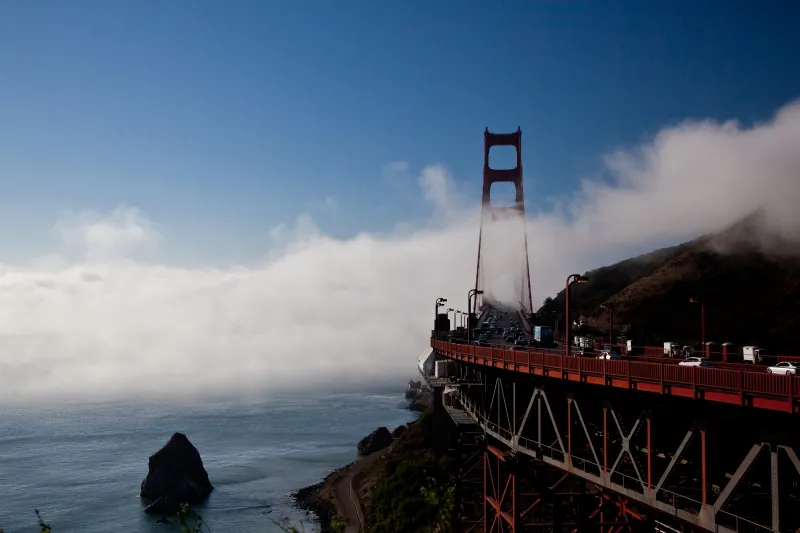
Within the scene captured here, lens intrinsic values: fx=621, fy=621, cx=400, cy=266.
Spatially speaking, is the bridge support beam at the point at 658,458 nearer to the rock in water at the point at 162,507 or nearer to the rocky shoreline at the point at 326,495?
the rocky shoreline at the point at 326,495

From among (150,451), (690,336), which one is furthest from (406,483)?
(150,451)

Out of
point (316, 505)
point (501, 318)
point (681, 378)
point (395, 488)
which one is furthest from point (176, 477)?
point (681, 378)

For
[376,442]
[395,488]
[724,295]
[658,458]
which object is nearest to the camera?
[658,458]

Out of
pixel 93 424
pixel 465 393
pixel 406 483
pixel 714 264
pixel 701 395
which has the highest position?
pixel 714 264

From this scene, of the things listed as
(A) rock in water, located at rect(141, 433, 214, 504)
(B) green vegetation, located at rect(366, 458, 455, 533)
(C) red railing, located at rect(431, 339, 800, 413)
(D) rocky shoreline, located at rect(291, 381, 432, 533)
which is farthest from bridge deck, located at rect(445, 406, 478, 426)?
(A) rock in water, located at rect(141, 433, 214, 504)

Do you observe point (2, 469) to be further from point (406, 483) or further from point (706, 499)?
point (706, 499)

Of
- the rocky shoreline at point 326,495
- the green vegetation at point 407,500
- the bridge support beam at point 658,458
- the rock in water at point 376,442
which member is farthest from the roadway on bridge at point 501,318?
the bridge support beam at point 658,458

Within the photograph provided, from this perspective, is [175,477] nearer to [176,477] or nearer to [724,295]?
[176,477]
